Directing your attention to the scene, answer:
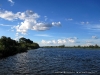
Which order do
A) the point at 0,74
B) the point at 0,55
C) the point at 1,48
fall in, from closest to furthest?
the point at 0,74, the point at 0,55, the point at 1,48

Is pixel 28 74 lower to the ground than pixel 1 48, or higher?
lower

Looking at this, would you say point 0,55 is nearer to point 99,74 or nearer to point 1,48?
point 1,48

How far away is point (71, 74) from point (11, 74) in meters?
10.5

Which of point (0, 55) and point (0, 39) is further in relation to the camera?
point (0, 39)

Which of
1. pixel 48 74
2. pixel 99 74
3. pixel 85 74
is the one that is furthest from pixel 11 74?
pixel 99 74

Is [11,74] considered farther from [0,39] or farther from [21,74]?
[0,39]

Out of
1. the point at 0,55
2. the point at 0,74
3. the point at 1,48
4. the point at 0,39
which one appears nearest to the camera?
the point at 0,74

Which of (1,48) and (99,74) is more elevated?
(1,48)

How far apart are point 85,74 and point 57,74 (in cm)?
499

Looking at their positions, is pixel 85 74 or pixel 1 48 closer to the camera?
pixel 85 74

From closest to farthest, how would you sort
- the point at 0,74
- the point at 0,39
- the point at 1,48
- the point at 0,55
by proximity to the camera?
the point at 0,74 → the point at 0,55 → the point at 1,48 → the point at 0,39

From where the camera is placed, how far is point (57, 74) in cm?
3231

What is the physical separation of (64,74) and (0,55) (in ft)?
136

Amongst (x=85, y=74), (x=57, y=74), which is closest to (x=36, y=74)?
(x=57, y=74)
